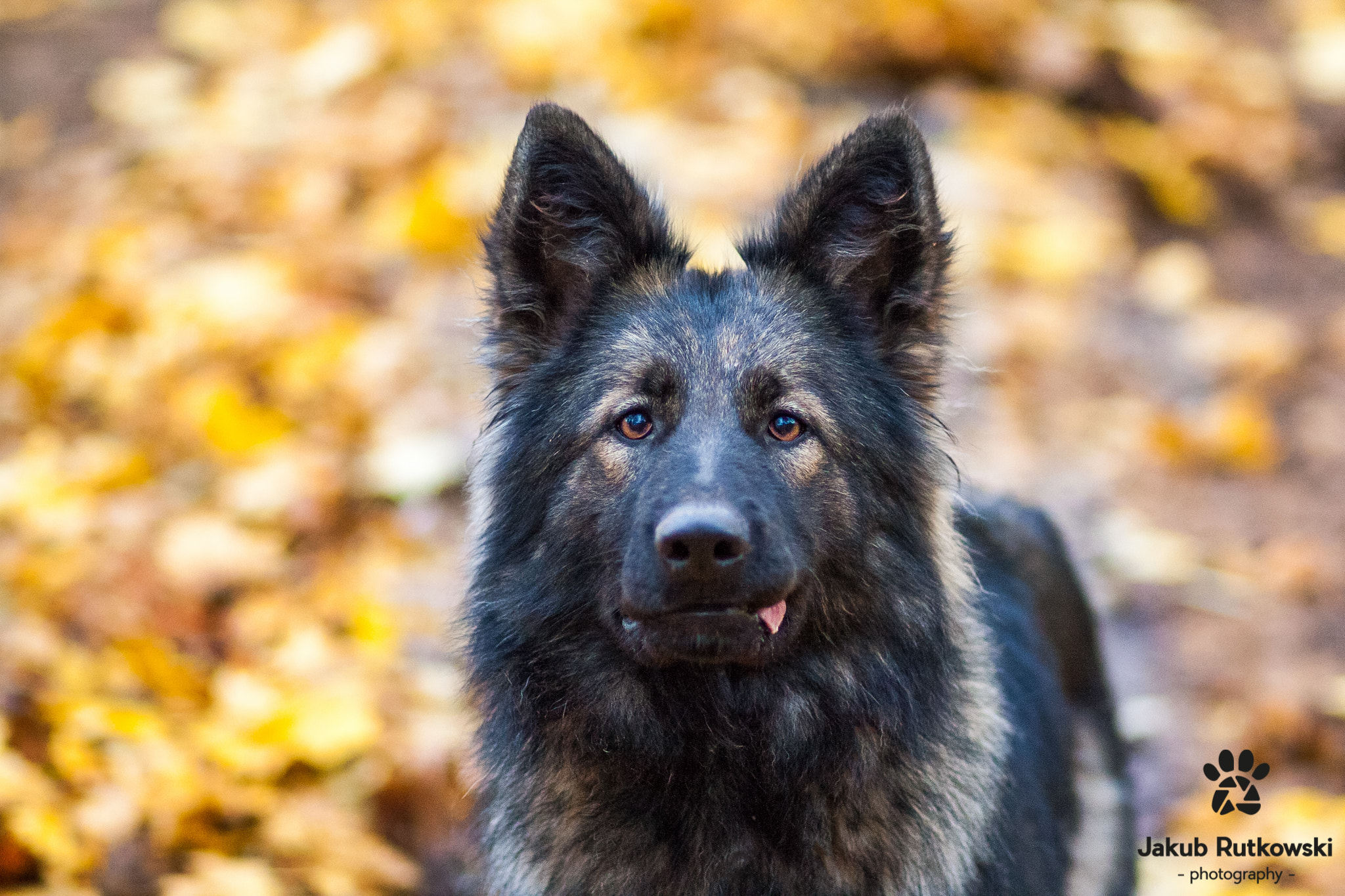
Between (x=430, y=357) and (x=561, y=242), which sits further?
(x=430, y=357)

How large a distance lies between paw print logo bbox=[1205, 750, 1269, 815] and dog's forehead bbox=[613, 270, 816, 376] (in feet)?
9.16

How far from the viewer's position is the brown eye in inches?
135

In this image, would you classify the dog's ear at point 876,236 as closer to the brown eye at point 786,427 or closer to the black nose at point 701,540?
the brown eye at point 786,427

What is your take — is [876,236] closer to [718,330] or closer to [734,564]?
[718,330]

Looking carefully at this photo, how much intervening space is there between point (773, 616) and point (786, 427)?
60cm

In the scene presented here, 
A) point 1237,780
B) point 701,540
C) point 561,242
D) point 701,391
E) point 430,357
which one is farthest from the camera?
point 430,357

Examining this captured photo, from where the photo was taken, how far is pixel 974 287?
7461 mm

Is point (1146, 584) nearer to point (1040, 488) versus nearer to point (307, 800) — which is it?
point (1040, 488)

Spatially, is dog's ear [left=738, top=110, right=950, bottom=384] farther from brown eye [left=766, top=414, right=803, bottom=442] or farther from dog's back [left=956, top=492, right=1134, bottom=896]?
dog's back [left=956, top=492, right=1134, bottom=896]

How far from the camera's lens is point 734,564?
2947mm

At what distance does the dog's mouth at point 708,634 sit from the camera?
3029mm

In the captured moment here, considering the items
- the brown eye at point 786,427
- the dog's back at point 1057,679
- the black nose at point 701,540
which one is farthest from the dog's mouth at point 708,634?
the dog's back at point 1057,679

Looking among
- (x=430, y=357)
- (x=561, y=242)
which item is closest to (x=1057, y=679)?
(x=561, y=242)

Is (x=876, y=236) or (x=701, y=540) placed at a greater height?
(x=876, y=236)
